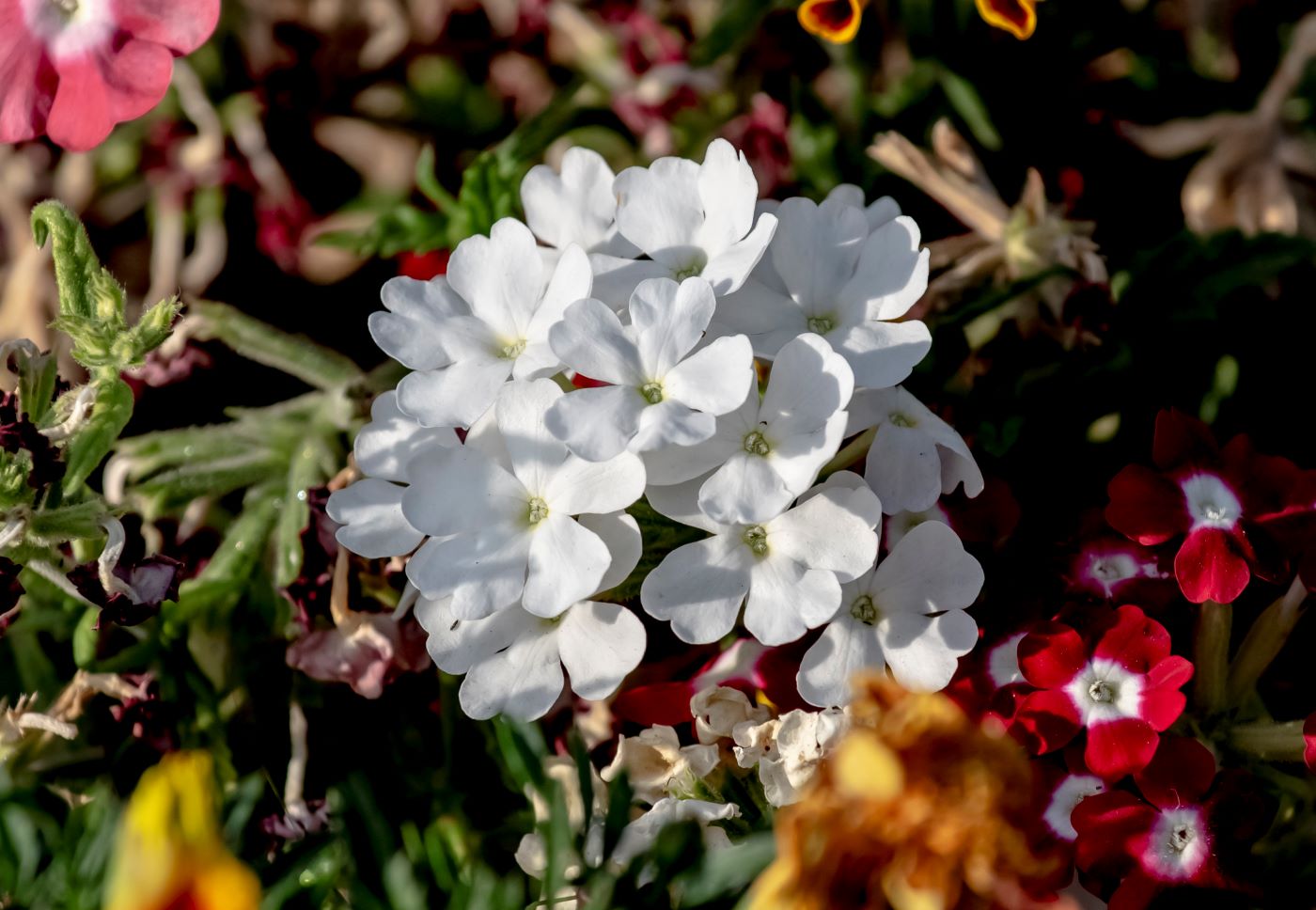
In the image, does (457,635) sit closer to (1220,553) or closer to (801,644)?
(801,644)

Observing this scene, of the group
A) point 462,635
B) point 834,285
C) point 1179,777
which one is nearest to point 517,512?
point 462,635

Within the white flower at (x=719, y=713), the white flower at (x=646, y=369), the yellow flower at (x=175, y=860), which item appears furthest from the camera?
the white flower at (x=719, y=713)

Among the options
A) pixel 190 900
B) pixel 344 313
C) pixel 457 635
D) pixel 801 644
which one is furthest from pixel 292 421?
pixel 190 900

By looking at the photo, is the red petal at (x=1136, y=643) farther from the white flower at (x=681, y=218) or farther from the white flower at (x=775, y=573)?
the white flower at (x=681, y=218)

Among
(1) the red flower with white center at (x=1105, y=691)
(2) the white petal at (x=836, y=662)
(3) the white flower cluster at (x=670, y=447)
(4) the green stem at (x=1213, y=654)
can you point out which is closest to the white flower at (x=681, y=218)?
(3) the white flower cluster at (x=670, y=447)

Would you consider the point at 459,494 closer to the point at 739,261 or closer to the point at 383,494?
the point at 383,494
